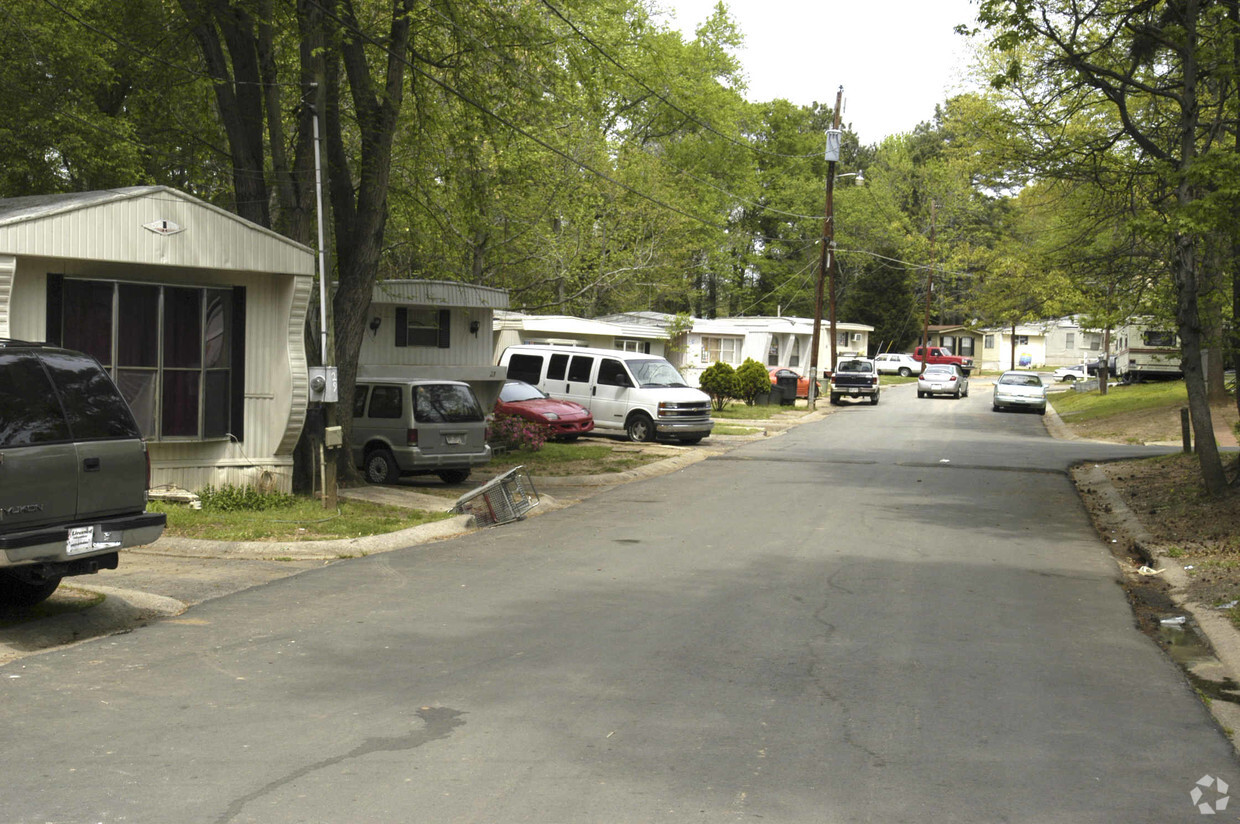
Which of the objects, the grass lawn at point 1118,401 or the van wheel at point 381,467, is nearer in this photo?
the van wheel at point 381,467

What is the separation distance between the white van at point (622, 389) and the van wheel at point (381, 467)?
9.70 m

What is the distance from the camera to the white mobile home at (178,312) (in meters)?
12.7

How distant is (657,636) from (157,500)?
8.10m

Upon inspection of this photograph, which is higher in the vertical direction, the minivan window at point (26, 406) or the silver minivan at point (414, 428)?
the minivan window at point (26, 406)

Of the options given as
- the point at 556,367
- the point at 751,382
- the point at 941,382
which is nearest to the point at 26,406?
the point at 556,367

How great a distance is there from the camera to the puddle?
752cm

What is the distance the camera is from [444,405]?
17.9 meters

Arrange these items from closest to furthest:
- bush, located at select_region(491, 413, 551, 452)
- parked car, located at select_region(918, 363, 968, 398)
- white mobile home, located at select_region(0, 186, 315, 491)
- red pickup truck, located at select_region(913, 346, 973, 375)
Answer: white mobile home, located at select_region(0, 186, 315, 491), bush, located at select_region(491, 413, 551, 452), parked car, located at select_region(918, 363, 968, 398), red pickup truck, located at select_region(913, 346, 973, 375)

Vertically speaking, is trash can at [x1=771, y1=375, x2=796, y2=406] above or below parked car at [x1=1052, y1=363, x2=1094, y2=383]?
below

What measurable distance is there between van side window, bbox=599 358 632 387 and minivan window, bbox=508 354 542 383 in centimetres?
160

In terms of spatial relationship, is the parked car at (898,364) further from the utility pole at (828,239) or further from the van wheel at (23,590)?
the van wheel at (23,590)

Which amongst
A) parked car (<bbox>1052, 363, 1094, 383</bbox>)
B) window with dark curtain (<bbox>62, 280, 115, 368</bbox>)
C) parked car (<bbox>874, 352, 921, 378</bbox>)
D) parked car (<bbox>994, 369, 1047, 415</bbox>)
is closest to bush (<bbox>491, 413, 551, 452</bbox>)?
window with dark curtain (<bbox>62, 280, 115, 368</bbox>)

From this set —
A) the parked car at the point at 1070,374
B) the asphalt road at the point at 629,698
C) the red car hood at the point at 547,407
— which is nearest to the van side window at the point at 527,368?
the red car hood at the point at 547,407

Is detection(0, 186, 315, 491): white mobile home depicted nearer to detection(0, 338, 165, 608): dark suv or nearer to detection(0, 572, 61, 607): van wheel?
detection(0, 572, 61, 607): van wheel
